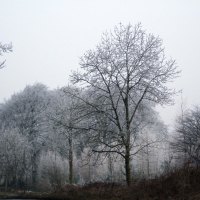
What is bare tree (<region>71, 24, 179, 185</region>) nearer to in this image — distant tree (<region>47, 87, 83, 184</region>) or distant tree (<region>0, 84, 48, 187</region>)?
distant tree (<region>47, 87, 83, 184</region>)

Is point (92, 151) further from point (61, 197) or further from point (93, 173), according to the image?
point (93, 173)

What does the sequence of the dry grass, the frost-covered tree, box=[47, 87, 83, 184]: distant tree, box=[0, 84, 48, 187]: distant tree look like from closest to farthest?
the dry grass < box=[47, 87, 83, 184]: distant tree < the frost-covered tree < box=[0, 84, 48, 187]: distant tree

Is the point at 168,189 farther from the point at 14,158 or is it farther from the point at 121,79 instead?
the point at 14,158

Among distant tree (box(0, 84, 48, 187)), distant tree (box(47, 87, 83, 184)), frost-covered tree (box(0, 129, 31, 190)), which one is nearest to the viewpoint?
distant tree (box(47, 87, 83, 184))

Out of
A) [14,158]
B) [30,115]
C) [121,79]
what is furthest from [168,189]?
[30,115]

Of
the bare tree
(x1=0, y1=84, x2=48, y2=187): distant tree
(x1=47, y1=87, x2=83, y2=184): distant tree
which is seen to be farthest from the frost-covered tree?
the bare tree

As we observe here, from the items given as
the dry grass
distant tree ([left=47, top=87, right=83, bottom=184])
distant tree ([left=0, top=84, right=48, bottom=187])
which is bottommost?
the dry grass

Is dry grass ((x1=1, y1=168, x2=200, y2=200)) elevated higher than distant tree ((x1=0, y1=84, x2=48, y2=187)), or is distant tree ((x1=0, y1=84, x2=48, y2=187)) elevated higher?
distant tree ((x1=0, y1=84, x2=48, y2=187))

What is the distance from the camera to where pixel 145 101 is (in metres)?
20.7

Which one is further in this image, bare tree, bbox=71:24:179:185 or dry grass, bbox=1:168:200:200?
bare tree, bbox=71:24:179:185

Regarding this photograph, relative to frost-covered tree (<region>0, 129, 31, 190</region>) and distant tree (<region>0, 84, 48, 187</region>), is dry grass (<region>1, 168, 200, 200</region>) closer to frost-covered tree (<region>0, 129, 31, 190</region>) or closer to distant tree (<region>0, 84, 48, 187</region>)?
frost-covered tree (<region>0, 129, 31, 190</region>)

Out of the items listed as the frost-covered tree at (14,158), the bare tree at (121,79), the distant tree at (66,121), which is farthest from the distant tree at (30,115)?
the bare tree at (121,79)

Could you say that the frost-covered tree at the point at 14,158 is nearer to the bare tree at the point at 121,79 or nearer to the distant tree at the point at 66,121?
the distant tree at the point at 66,121

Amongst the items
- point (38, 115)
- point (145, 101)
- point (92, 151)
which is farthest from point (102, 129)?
point (38, 115)
